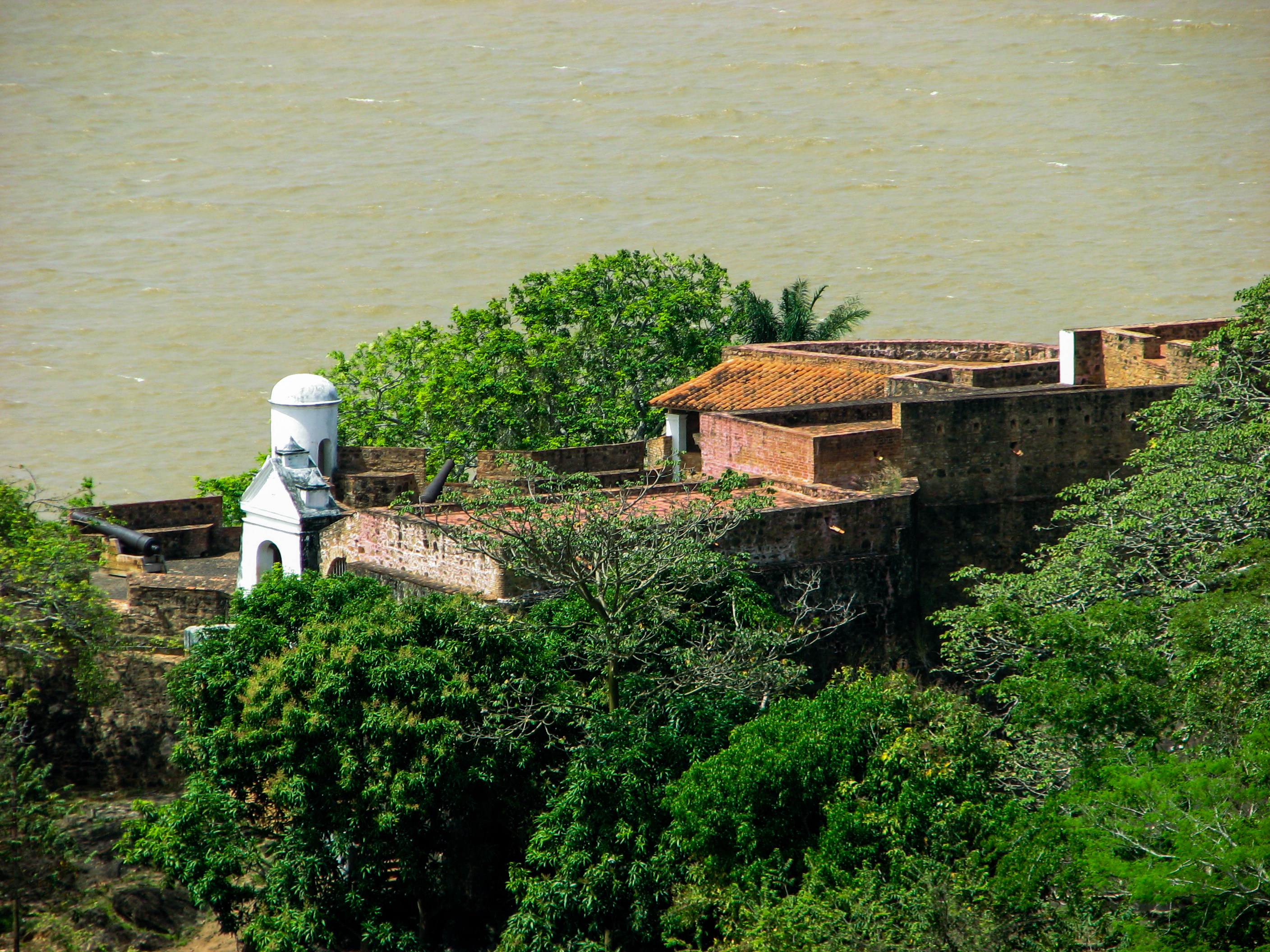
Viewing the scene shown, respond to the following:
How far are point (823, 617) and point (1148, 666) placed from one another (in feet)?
23.3

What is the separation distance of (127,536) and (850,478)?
12987 mm

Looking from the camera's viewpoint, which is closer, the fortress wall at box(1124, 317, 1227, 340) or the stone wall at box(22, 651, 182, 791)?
the stone wall at box(22, 651, 182, 791)

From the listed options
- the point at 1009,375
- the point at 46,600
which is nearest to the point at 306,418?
the point at 46,600

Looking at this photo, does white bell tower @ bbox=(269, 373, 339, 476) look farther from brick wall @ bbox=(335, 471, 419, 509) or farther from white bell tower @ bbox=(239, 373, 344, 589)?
brick wall @ bbox=(335, 471, 419, 509)

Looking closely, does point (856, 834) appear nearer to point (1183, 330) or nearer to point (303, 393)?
point (303, 393)

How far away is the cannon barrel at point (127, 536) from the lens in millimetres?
30594

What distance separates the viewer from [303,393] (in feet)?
92.1

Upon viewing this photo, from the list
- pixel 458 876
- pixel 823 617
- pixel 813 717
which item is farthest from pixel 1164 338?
pixel 458 876

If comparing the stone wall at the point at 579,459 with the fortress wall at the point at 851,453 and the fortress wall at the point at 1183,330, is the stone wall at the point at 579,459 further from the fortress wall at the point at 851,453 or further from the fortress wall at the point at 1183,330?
the fortress wall at the point at 1183,330

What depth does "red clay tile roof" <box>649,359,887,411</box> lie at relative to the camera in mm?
30859

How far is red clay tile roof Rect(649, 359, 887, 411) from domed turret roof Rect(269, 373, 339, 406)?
20.8ft

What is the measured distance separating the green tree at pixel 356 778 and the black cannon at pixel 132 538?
10.2 metres

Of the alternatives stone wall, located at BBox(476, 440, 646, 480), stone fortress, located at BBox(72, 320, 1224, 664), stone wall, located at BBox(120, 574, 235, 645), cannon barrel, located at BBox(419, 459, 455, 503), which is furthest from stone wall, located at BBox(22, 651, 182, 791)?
stone wall, located at BBox(476, 440, 646, 480)

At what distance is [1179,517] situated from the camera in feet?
72.2
